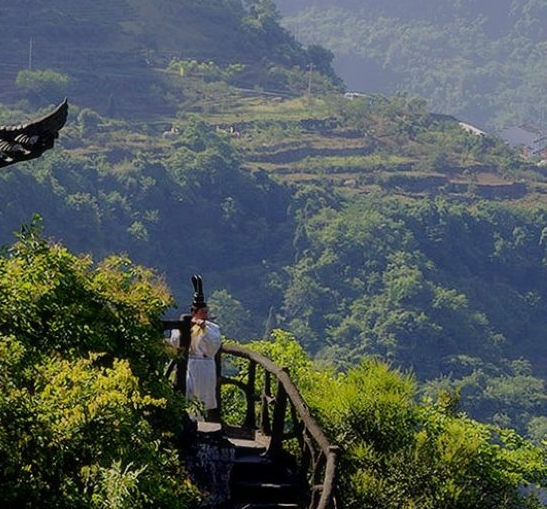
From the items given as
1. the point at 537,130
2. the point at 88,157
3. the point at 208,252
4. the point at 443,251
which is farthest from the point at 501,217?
the point at 537,130

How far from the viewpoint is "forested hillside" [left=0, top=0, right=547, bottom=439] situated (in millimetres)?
97875

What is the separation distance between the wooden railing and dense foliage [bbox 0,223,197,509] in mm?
695

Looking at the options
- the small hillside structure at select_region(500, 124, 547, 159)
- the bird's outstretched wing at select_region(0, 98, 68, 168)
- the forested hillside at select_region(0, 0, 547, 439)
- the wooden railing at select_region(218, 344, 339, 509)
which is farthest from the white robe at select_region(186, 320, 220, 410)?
the small hillside structure at select_region(500, 124, 547, 159)

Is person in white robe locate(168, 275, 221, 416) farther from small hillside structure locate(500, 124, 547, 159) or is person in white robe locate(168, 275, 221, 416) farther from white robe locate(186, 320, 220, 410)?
small hillside structure locate(500, 124, 547, 159)

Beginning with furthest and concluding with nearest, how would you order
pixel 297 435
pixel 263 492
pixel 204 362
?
1. pixel 204 362
2. pixel 297 435
3. pixel 263 492

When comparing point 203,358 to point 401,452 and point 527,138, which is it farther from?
point 527,138

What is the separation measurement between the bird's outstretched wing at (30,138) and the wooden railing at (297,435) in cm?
208

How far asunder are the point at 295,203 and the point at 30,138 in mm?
106831

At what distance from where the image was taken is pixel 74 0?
137750 mm

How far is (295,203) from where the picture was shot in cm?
11338

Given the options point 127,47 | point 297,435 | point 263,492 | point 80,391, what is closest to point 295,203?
point 127,47

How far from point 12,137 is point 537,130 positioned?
188 meters

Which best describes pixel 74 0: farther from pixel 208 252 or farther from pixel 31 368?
pixel 31 368

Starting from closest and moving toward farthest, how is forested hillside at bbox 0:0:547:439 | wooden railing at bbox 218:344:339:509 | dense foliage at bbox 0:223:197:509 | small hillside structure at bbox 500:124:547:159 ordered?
dense foliage at bbox 0:223:197:509 < wooden railing at bbox 218:344:339:509 < forested hillside at bbox 0:0:547:439 < small hillside structure at bbox 500:124:547:159
